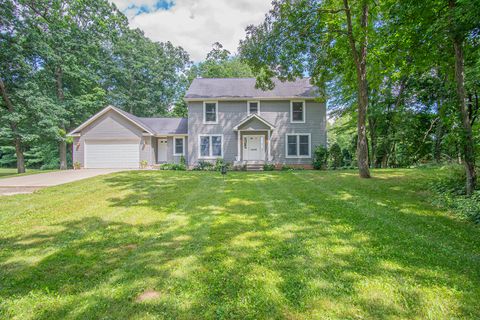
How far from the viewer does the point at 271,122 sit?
1606 cm

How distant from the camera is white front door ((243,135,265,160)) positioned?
1581 centimetres

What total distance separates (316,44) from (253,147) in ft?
25.8


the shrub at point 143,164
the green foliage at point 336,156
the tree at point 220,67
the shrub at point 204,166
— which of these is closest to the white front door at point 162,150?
the shrub at point 143,164

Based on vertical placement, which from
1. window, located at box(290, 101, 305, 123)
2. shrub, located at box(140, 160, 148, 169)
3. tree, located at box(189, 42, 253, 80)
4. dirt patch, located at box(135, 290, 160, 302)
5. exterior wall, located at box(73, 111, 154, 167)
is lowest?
dirt patch, located at box(135, 290, 160, 302)

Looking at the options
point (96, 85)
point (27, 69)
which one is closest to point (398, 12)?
point (27, 69)

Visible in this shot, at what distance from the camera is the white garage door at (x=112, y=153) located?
53.0ft

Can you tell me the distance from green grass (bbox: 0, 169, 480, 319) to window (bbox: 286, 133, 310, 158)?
10293 mm

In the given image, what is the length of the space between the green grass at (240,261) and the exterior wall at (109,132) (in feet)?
36.2

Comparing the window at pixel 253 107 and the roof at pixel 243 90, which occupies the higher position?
the roof at pixel 243 90

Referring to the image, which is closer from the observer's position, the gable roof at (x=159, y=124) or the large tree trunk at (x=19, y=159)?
the large tree trunk at (x=19, y=159)

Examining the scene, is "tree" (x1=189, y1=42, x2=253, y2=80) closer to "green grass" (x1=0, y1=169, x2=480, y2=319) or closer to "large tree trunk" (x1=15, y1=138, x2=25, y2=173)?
"large tree trunk" (x1=15, y1=138, x2=25, y2=173)

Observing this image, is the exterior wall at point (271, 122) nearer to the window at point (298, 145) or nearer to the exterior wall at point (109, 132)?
the window at point (298, 145)

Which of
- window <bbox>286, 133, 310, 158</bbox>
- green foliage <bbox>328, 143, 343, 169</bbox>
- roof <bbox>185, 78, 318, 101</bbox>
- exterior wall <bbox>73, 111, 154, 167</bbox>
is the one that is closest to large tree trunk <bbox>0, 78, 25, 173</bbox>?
exterior wall <bbox>73, 111, 154, 167</bbox>

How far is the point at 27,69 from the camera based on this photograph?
16.2 meters
